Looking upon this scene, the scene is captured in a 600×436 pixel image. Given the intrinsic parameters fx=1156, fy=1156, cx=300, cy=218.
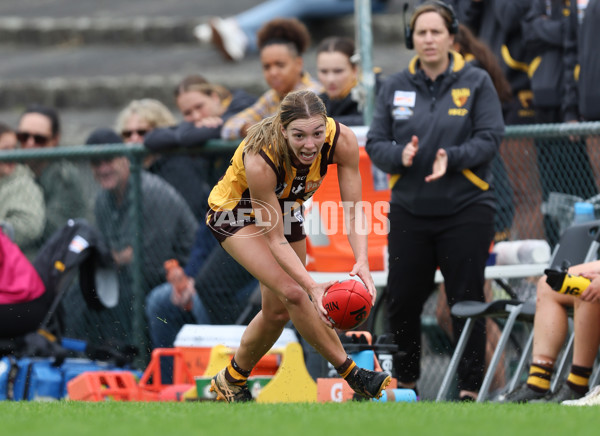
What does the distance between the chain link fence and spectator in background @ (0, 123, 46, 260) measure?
0.08m

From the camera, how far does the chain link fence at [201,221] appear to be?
9172 mm

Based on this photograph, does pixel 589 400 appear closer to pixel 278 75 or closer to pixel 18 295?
pixel 278 75

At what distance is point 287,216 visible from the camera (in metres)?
7.50

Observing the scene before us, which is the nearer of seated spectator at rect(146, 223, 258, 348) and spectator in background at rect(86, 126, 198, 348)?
seated spectator at rect(146, 223, 258, 348)

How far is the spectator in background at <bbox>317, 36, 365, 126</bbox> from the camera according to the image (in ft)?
31.7

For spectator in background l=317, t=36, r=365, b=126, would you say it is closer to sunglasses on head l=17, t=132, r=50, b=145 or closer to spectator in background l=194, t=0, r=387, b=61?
sunglasses on head l=17, t=132, r=50, b=145

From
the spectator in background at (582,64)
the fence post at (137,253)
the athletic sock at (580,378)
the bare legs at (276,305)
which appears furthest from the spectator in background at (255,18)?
the athletic sock at (580,378)

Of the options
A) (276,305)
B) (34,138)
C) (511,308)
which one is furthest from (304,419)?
(34,138)

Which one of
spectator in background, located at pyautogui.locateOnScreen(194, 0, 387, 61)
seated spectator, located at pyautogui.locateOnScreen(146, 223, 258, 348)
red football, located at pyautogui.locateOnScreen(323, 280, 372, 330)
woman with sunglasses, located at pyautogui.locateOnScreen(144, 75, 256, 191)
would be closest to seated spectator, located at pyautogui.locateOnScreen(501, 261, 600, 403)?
red football, located at pyautogui.locateOnScreen(323, 280, 372, 330)

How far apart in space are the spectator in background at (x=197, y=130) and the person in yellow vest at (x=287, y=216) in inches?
98.8

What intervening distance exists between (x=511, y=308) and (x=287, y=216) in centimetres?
178

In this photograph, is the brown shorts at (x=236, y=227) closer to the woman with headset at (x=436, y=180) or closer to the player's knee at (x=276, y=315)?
the player's knee at (x=276, y=315)

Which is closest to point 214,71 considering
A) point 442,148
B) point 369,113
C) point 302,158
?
point 369,113

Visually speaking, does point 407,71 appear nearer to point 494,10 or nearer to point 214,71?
point 494,10
